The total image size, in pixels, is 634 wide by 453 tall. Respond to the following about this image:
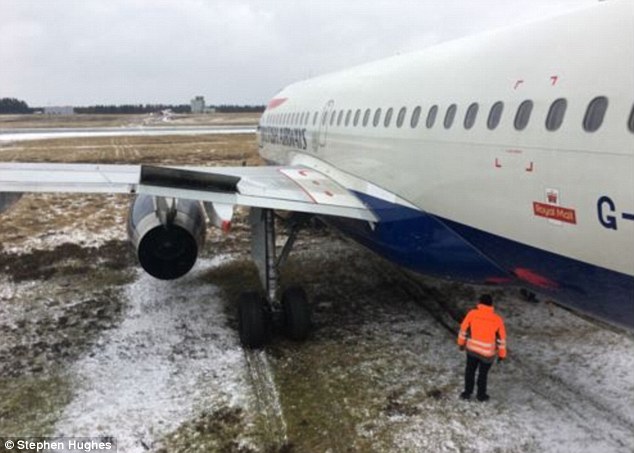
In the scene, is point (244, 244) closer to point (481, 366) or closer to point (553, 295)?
point (481, 366)

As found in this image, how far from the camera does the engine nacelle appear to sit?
32.0 feet

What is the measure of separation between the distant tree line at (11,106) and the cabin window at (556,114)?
7291 inches

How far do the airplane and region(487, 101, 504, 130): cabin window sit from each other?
0.02 metres

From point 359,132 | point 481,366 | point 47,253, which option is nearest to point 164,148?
point 47,253

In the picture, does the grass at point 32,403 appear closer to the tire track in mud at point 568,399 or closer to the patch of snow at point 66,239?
the tire track in mud at point 568,399

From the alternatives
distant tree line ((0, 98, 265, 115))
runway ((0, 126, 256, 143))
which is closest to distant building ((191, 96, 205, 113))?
distant tree line ((0, 98, 265, 115))

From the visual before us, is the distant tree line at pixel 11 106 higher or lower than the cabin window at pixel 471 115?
lower

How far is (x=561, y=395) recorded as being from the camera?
750cm

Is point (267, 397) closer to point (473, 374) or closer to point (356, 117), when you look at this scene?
point (473, 374)

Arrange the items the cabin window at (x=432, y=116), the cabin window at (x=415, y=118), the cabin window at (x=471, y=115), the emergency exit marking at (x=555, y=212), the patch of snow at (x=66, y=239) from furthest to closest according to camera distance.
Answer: the patch of snow at (x=66, y=239), the cabin window at (x=415, y=118), the cabin window at (x=432, y=116), the cabin window at (x=471, y=115), the emergency exit marking at (x=555, y=212)

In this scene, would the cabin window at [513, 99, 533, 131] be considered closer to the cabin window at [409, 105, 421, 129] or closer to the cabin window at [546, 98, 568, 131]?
the cabin window at [546, 98, 568, 131]

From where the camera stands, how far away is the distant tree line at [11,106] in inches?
6649

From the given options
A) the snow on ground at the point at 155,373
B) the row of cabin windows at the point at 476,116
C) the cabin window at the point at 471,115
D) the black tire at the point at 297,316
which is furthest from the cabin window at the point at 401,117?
the snow on ground at the point at 155,373

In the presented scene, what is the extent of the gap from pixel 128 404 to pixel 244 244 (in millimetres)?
8284
